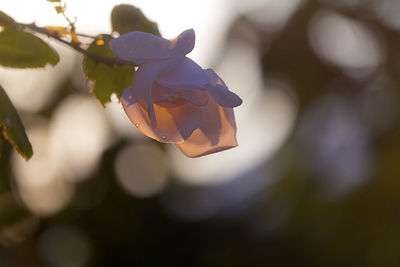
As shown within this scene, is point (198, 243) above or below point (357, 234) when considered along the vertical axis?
below

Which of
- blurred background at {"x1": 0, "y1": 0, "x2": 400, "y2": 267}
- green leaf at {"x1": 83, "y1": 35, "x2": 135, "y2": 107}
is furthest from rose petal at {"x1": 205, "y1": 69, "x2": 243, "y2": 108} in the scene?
blurred background at {"x1": 0, "y1": 0, "x2": 400, "y2": 267}

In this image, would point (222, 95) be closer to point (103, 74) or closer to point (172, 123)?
point (172, 123)

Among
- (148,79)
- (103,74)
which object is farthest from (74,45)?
(148,79)

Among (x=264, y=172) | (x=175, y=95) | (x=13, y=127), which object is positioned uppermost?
(x=175, y=95)

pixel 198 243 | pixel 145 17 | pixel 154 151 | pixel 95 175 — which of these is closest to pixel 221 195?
pixel 198 243

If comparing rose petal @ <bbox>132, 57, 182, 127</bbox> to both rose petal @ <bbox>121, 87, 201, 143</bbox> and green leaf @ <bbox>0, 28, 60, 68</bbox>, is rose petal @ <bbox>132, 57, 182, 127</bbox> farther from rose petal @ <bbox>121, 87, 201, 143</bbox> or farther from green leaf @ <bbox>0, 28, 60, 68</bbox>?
green leaf @ <bbox>0, 28, 60, 68</bbox>

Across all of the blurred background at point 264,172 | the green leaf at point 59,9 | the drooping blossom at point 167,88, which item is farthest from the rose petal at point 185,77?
the blurred background at point 264,172

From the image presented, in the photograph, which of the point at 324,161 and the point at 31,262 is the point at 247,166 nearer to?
the point at 324,161
